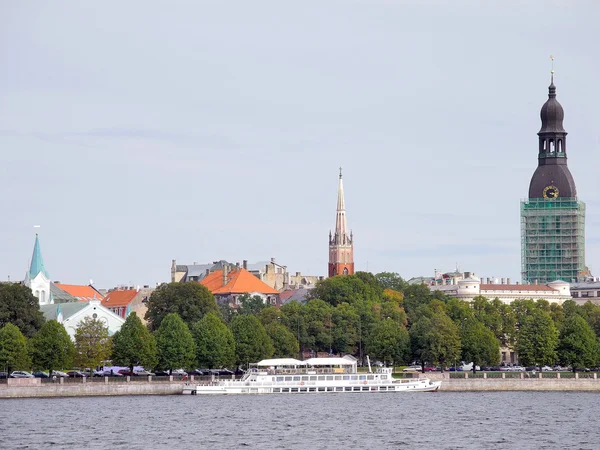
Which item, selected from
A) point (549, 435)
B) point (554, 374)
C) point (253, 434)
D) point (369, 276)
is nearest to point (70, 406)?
point (253, 434)

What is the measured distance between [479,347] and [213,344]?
25068 millimetres

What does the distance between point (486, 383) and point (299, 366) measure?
53.5 ft

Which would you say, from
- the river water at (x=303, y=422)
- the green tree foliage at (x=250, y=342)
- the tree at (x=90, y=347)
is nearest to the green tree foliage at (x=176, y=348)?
the tree at (x=90, y=347)

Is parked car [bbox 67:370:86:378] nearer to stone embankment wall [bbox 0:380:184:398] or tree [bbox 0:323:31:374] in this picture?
tree [bbox 0:323:31:374]

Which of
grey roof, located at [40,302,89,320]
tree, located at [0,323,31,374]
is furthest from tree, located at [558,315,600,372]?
grey roof, located at [40,302,89,320]

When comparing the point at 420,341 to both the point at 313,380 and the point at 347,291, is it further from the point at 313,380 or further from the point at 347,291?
the point at 347,291

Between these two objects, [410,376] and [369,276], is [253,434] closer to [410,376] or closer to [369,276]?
[410,376]

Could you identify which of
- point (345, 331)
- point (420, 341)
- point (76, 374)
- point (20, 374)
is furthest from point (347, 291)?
point (20, 374)

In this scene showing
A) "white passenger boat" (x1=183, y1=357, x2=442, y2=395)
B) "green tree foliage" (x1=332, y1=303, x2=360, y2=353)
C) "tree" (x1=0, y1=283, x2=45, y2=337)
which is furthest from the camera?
"green tree foliage" (x1=332, y1=303, x2=360, y2=353)

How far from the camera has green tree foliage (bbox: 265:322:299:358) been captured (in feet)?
461

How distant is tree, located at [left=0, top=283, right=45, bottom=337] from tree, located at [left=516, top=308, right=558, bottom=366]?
4416 centimetres

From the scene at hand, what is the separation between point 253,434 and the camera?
85.6 m

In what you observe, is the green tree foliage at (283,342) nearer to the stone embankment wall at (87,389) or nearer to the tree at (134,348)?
the tree at (134,348)

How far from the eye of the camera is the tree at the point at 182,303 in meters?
147
